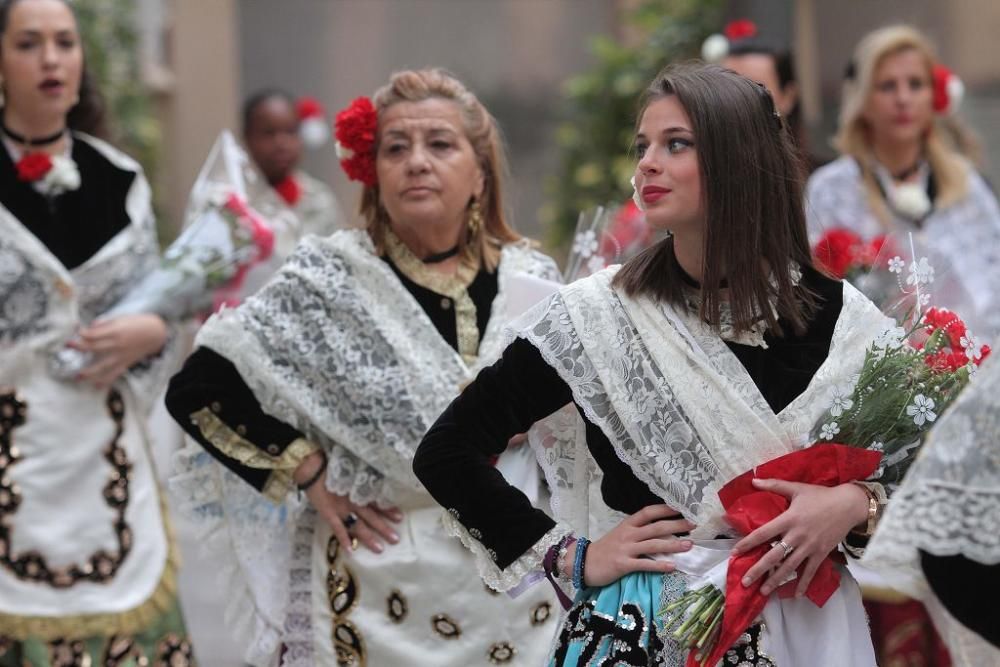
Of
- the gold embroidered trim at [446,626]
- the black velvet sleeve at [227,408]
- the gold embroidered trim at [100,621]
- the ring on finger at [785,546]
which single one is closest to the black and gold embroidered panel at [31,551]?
the gold embroidered trim at [100,621]

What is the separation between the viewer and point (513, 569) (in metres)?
3.22

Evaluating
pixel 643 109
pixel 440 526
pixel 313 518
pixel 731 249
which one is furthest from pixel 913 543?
pixel 313 518

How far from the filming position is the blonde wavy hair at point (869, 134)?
21.9 ft

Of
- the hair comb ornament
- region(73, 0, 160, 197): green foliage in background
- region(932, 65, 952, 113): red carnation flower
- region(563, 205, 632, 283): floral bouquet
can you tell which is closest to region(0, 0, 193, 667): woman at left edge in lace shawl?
region(563, 205, 632, 283): floral bouquet

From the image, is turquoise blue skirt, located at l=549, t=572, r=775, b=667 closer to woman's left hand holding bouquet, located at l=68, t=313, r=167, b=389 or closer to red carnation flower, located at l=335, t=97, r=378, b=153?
red carnation flower, located at l=335, t=97, r=378, b=153

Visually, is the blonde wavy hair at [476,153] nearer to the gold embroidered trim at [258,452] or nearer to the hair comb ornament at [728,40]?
the gold embroidered trim at [258,452]

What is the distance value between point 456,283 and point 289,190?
4602mm

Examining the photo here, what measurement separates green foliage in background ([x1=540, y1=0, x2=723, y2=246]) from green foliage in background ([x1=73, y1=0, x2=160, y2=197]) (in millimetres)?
3460

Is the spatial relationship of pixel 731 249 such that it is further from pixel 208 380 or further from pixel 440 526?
pixel 208 380

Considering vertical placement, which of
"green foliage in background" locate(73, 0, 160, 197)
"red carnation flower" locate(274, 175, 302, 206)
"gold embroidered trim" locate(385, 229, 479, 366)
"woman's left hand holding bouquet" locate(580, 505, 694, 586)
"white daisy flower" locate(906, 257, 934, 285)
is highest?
"white daisy flower" locate(906, 257, 934, 285)

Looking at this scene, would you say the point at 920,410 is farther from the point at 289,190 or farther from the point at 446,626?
the point at 289,190

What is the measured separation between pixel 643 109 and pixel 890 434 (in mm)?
812

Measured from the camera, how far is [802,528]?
2.94m

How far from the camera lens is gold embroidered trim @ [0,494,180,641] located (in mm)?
5047
